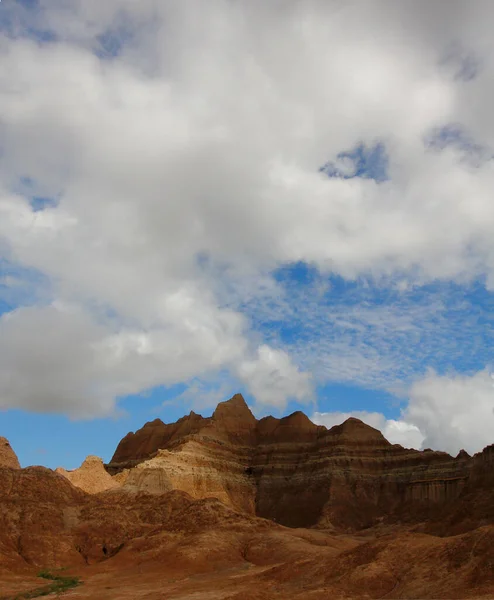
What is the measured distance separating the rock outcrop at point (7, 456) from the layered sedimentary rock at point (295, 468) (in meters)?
20.5

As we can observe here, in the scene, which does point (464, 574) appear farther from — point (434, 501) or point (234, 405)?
point (234, 405)

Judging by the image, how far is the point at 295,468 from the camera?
4776 inches

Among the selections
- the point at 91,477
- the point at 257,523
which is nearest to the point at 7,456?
the point at 91,477

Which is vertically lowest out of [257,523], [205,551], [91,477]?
[205,551]

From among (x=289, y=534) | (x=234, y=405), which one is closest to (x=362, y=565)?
(x=289, y=534)

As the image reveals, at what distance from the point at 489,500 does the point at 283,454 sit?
70506 mm

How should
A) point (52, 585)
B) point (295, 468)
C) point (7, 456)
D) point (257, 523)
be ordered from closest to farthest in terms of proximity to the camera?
1. point (52, 585)
2. point (257, 523)
3. point (7, 456)
4. point (295, 468)

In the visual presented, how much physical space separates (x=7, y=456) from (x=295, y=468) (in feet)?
219

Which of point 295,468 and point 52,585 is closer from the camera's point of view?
point 52,585

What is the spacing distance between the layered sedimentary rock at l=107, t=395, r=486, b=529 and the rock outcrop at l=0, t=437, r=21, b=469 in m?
20.5

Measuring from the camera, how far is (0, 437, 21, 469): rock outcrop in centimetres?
6699

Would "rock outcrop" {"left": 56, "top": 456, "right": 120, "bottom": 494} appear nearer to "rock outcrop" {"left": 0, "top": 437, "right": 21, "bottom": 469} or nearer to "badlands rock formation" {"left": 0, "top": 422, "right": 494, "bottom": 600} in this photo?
"badlands rock formation" {"left": 0, "top": 422, "right": 494, "bottom": 600}

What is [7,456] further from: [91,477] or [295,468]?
[295,468]

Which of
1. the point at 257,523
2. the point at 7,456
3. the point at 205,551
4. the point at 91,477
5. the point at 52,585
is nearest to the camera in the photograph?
the point at 52,585
